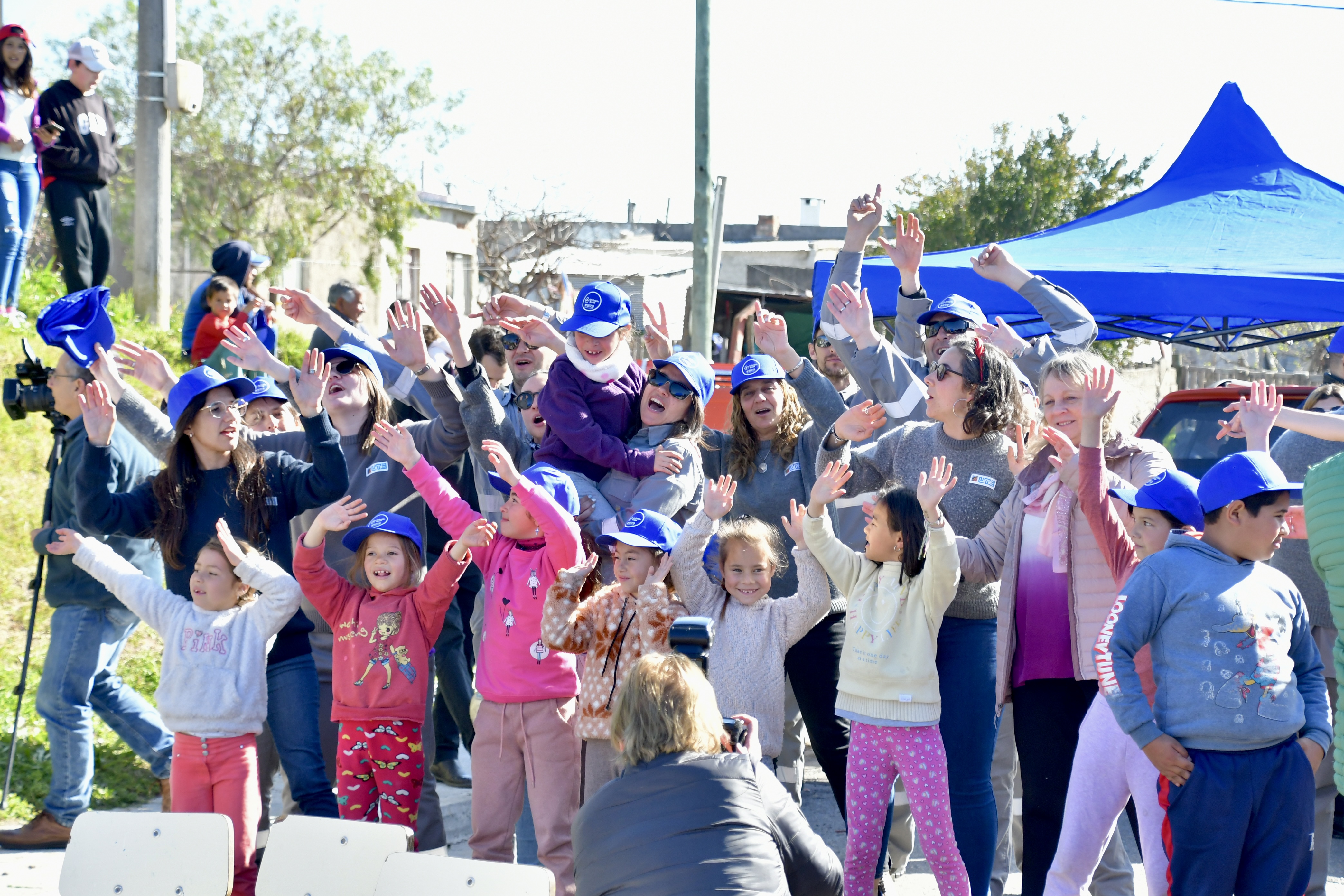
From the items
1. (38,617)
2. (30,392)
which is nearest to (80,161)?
(38,617)

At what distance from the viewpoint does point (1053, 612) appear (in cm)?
398

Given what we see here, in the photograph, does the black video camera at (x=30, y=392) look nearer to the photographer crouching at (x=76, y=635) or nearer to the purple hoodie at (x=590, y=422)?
the photographer crouching at (x=76, y=635)

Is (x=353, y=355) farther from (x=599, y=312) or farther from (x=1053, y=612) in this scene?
(x=1053, y=612)

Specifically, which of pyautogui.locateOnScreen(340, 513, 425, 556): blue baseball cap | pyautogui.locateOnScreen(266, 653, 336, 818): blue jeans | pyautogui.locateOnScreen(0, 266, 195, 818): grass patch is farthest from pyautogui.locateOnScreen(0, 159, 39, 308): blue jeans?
pyautogui.locateOnScreen(266, 653, 336, 818): blue jeans

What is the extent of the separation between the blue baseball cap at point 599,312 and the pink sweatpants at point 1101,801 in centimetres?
243

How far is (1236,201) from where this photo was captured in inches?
317

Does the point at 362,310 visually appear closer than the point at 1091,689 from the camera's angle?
No

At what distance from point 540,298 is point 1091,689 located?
20.9 meters

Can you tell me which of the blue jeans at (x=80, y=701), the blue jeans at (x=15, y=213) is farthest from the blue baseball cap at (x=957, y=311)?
the blue jeans at (x=15, y=213)

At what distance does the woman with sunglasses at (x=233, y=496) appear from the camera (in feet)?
15.0

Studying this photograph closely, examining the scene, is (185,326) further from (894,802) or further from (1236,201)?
(1236,201)

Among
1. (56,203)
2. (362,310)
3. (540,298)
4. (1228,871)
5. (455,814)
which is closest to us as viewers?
(1228,871)

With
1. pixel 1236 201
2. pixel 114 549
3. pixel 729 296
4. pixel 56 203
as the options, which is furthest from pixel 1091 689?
pixel 729 296

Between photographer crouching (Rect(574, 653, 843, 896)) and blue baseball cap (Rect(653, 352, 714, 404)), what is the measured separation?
6.46ft
